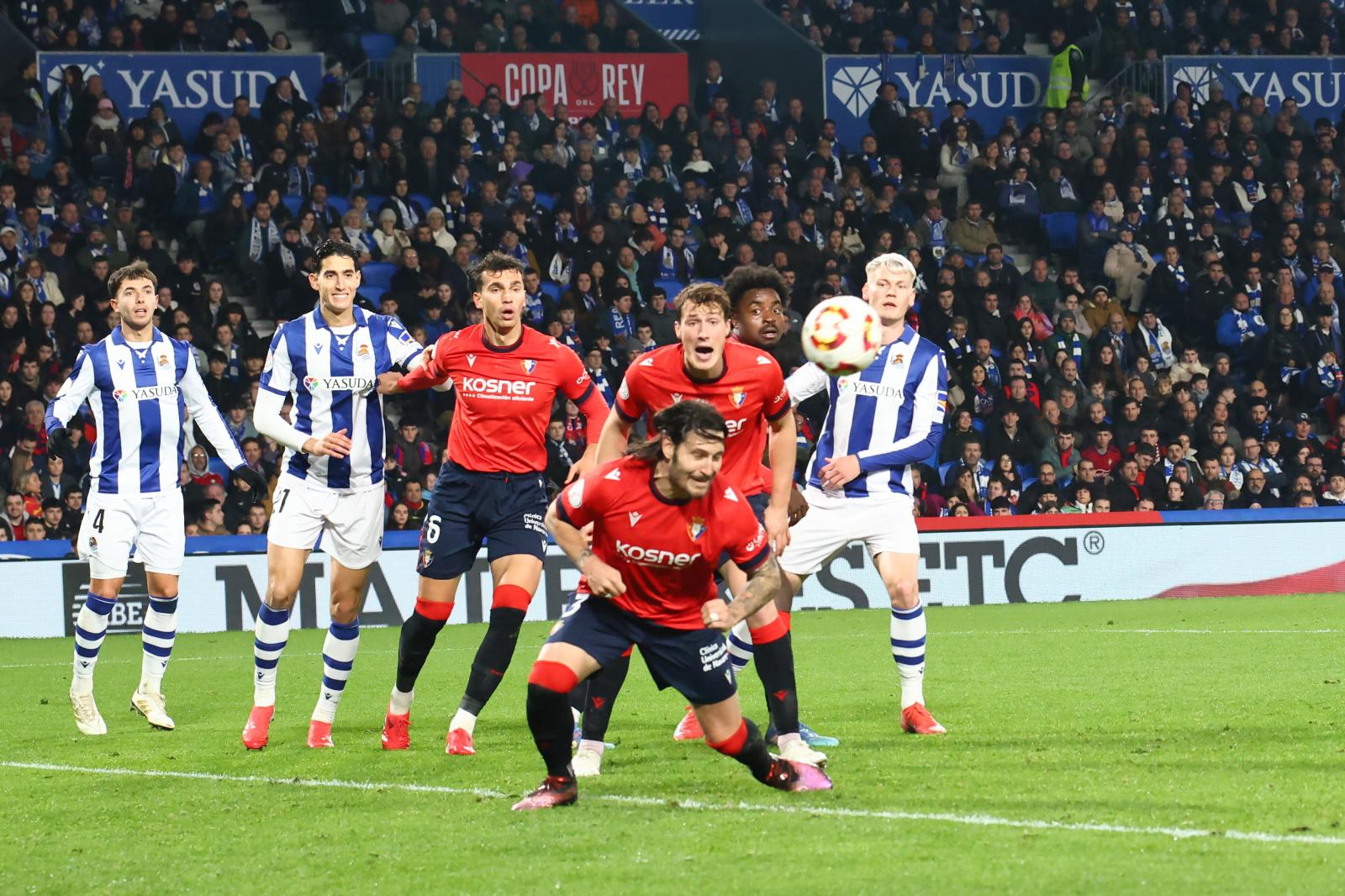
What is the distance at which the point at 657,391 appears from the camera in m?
6.95

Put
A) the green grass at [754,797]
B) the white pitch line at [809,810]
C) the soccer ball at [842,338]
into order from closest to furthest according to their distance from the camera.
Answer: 1. the green grass at [754,797]
2. the white pitch line at [809,810]
3. the soccer ball at [842,338]

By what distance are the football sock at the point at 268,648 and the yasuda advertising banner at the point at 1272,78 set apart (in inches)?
770

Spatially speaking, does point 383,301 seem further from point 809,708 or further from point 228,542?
point 809,708

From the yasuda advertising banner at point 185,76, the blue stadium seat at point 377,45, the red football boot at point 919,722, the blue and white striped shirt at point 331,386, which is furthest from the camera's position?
the blue stadium seat at point 377,45

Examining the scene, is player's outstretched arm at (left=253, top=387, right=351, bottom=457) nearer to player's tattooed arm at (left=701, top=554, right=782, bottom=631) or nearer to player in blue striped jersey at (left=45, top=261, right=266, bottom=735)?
player in blue striped jersey at (left=45, top=261, right=266, bottom=735)

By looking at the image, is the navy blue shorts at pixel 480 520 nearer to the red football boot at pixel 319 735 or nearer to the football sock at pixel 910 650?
the red football boot at pixel 319 735

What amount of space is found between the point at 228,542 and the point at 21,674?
339 cm

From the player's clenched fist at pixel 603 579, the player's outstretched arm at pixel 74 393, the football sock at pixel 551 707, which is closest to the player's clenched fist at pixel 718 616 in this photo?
the player's clenched fist at pixel 603 579

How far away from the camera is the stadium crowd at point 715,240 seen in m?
18.0

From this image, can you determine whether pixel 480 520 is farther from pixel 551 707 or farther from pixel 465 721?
A: pixel 551 707

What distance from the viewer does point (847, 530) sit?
26.7 feet

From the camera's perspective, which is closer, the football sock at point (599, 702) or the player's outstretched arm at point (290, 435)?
the football sock at point (599, 702)

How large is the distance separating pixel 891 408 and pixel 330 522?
2.74 m

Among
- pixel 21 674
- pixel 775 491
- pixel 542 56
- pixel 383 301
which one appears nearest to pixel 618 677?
pixel 775 491
